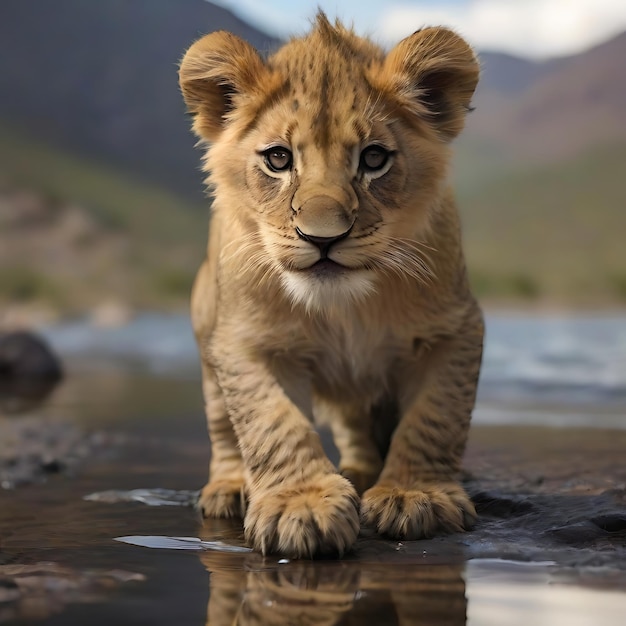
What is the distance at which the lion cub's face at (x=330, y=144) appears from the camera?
2855 mm

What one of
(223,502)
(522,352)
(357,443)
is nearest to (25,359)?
(522,352)

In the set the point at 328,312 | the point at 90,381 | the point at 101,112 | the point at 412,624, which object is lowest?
the point at 412,624

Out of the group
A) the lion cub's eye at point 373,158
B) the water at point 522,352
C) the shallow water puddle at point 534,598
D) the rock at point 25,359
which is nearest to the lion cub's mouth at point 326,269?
the lion cub's eye at point 373,158

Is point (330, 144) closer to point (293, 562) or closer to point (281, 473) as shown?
point (281, 473)

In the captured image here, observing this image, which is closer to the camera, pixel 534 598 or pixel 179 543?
pixel 534 598

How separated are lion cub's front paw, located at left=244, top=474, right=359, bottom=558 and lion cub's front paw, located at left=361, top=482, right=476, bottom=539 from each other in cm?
11

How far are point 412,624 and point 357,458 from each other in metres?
1.71

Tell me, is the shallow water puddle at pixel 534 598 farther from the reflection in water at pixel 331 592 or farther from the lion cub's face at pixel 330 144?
the lion cub's face at pixel 330 144

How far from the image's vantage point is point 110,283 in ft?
115

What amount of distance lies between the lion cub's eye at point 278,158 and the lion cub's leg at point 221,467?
93cm

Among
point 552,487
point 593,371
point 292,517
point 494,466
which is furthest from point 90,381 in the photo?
point 292,517

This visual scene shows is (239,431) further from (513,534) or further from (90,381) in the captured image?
(90,381)

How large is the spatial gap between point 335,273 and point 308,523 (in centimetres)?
61

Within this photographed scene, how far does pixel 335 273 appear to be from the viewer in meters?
2.85
